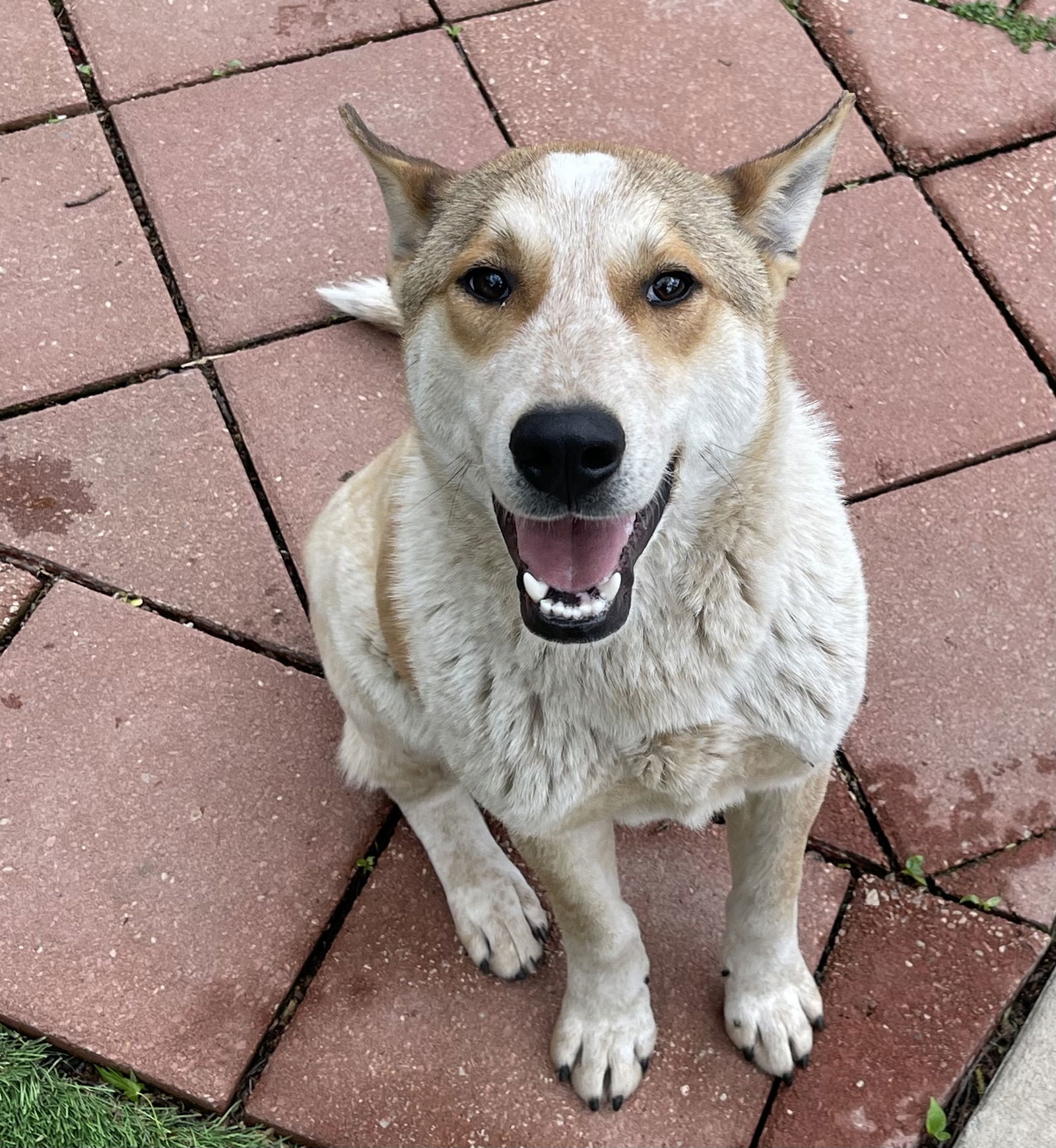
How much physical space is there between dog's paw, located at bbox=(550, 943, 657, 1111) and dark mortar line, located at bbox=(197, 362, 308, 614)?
1.50m

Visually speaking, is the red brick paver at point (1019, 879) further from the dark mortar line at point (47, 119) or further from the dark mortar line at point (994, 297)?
the dark mortar line at point (47, 119)

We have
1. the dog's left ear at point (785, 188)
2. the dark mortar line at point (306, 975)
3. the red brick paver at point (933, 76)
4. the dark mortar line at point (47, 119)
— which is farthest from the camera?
the dark mortar line at point (47, 119)

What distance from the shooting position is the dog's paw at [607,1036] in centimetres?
290

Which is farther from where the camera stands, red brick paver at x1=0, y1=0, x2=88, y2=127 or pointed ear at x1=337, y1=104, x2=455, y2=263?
red brick paver at x1=0, y1=0, x2=88, y2=127

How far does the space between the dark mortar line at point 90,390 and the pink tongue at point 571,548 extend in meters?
2.27

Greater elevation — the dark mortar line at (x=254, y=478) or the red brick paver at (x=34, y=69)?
the red brick paver at (x=34, y=69)

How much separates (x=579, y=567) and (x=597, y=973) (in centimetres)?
115

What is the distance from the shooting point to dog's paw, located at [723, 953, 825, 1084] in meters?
2.91

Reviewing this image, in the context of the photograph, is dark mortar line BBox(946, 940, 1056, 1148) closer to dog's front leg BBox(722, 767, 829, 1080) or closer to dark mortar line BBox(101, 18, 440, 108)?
dog's front leg BBox(722, 767, 829, 1080)

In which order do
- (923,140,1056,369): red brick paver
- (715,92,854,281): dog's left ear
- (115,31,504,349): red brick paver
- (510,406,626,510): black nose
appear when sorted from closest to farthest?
(510,406,626,510): black nose, (715,92,854,281): dog's left ear, (923,140,1056,369): red brick paver, (115,31,504,349): red brick paver

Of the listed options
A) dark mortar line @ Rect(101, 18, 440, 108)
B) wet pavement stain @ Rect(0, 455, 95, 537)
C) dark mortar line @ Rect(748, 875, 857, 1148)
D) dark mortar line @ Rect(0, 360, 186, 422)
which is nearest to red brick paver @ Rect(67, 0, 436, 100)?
dark mortar line @ Rect(101, 18, 440, 108)

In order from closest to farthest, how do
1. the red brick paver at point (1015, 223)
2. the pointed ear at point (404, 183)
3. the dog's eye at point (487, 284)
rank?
1. the dog's eye at point (487, 284)
2. the pointed ear at point (404, 183)
3. the red brick paver at point (1015, 223)

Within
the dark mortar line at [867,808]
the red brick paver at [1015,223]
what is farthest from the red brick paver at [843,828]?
the red brick paver at [1015,223]

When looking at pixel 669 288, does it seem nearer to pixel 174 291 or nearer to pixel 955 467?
pixel 955 467
